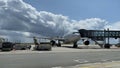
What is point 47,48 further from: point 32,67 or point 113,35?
point 113,35

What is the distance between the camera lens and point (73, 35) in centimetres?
9138

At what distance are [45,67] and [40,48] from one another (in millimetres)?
40873

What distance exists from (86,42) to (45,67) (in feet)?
232

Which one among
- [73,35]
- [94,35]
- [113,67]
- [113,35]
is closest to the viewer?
[113,67]

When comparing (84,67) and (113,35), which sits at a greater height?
(113,35)

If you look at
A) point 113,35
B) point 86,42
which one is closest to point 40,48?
point 86,42

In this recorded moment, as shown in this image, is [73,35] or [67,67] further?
[73,35]

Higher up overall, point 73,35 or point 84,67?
point 73,35

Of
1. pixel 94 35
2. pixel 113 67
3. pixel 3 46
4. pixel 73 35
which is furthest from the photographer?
pixel 94 35

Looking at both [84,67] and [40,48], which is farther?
[40,48]

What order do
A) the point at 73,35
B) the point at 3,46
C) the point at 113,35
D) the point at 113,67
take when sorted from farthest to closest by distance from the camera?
the point at 113,35, the point at 73,35, the point at 3,46, the point at 113,67

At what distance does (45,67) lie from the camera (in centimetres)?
2642

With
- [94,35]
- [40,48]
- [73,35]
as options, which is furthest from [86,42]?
[94,35]

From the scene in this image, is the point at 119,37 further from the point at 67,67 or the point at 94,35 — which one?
the point at 67,67
